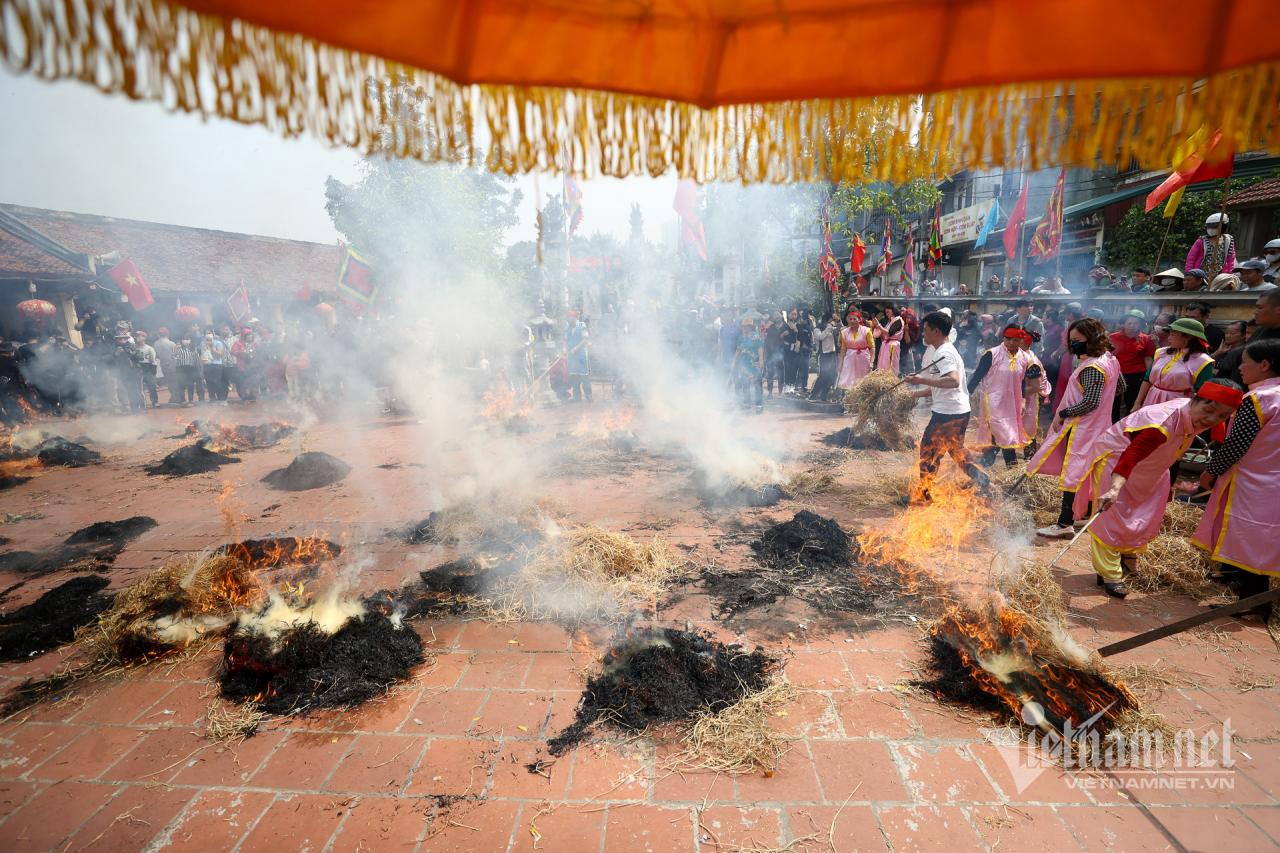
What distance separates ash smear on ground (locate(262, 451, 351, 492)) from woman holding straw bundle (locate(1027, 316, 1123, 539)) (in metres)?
9.57

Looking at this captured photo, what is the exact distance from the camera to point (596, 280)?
39188 mm

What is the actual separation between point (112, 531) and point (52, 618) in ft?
8.62

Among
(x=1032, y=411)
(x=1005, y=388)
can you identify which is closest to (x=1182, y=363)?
(x=1005, y=388)

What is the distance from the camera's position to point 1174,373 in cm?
638

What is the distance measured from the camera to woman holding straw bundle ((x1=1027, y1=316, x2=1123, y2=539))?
5.64 metres

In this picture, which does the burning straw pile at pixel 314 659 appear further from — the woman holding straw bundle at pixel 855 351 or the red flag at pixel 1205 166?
the woman holding straw bundle at pixel 855 351

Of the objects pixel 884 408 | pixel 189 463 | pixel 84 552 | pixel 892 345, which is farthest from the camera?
pixel 892 345

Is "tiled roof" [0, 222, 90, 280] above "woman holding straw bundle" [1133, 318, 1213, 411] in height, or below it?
above

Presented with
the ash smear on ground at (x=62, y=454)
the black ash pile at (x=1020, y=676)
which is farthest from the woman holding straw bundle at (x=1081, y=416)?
the ash smear on ground at (x=62, y=454)

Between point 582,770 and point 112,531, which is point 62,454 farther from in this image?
point 582,770

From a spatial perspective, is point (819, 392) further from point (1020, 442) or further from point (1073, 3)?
point (1073, 3)

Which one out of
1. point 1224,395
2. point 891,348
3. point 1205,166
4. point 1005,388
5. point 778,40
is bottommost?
point 1005,388

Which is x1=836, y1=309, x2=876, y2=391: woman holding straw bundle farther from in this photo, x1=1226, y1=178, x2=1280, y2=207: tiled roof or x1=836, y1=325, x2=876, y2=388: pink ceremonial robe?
x1=1226, y1=178, x2=1280, y2=207: tiled roof

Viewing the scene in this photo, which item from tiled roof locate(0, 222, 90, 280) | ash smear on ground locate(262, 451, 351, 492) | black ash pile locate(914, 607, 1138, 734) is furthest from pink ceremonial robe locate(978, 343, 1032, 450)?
tiled roof locate(0, 222, 90, 280)
